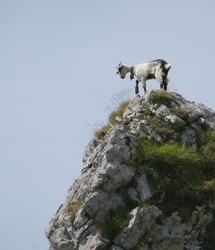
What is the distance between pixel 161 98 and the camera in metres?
19.5

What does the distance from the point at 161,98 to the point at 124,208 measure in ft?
17.8

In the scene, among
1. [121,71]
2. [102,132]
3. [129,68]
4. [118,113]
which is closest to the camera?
[102,132]

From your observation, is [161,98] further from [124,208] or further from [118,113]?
[124,208]

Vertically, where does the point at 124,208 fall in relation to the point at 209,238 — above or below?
above

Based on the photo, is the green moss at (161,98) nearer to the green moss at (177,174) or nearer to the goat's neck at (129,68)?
the green moss at (177,174)

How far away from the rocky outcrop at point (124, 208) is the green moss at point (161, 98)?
1.10 metres

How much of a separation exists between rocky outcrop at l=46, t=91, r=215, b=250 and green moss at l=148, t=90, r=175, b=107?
1102 mm

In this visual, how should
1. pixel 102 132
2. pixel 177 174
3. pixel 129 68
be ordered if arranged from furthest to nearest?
pixel 129 68
pixel 102 132
pixel 177 174

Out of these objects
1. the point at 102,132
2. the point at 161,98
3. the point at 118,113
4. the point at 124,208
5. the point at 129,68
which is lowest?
the point at 124,208

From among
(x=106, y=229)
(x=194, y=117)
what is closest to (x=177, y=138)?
(x=194, y=117)

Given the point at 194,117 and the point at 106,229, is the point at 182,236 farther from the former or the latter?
the point at 194,117

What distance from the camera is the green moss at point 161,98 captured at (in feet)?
64.0

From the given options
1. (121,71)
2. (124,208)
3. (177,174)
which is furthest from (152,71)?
(124,208)

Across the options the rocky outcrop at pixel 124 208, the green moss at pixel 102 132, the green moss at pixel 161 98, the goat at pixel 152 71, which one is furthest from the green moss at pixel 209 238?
the goat at pixel 152 71
